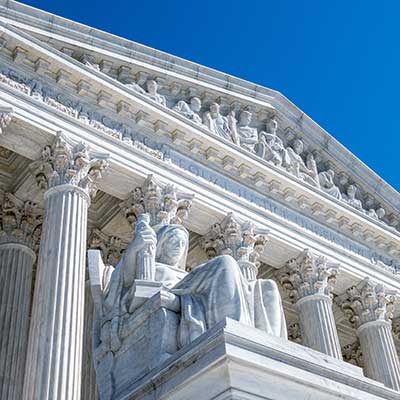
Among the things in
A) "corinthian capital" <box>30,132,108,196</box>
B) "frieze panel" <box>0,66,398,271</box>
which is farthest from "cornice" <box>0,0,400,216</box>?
"corinthian capital" <box>30,132,108,196</box>

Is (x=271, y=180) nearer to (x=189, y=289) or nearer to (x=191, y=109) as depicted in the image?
(x=191, y=109)

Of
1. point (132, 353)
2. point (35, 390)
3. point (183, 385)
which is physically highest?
point (35, 390)

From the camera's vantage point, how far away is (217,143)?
79.2ft

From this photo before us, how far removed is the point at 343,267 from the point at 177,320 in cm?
1995

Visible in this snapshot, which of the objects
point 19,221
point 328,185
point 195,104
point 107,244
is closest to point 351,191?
point 328,185

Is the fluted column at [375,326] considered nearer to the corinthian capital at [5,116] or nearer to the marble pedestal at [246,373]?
the corinthian capital at [5,116]

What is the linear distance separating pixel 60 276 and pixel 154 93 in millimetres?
7880

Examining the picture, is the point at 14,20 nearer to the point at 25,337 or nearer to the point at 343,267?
the point at 25,337

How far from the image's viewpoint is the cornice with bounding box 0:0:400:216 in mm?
21156

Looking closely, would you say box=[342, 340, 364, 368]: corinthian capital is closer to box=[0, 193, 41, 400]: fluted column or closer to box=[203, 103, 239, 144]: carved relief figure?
box=[203, 103, 239, 144]: carved relief figure

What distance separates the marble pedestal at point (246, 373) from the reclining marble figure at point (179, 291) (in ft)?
2.66

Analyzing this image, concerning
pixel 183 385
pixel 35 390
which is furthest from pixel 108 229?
pixel 183 385

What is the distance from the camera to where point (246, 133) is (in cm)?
2645

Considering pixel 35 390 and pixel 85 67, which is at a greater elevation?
pixel 85 67
